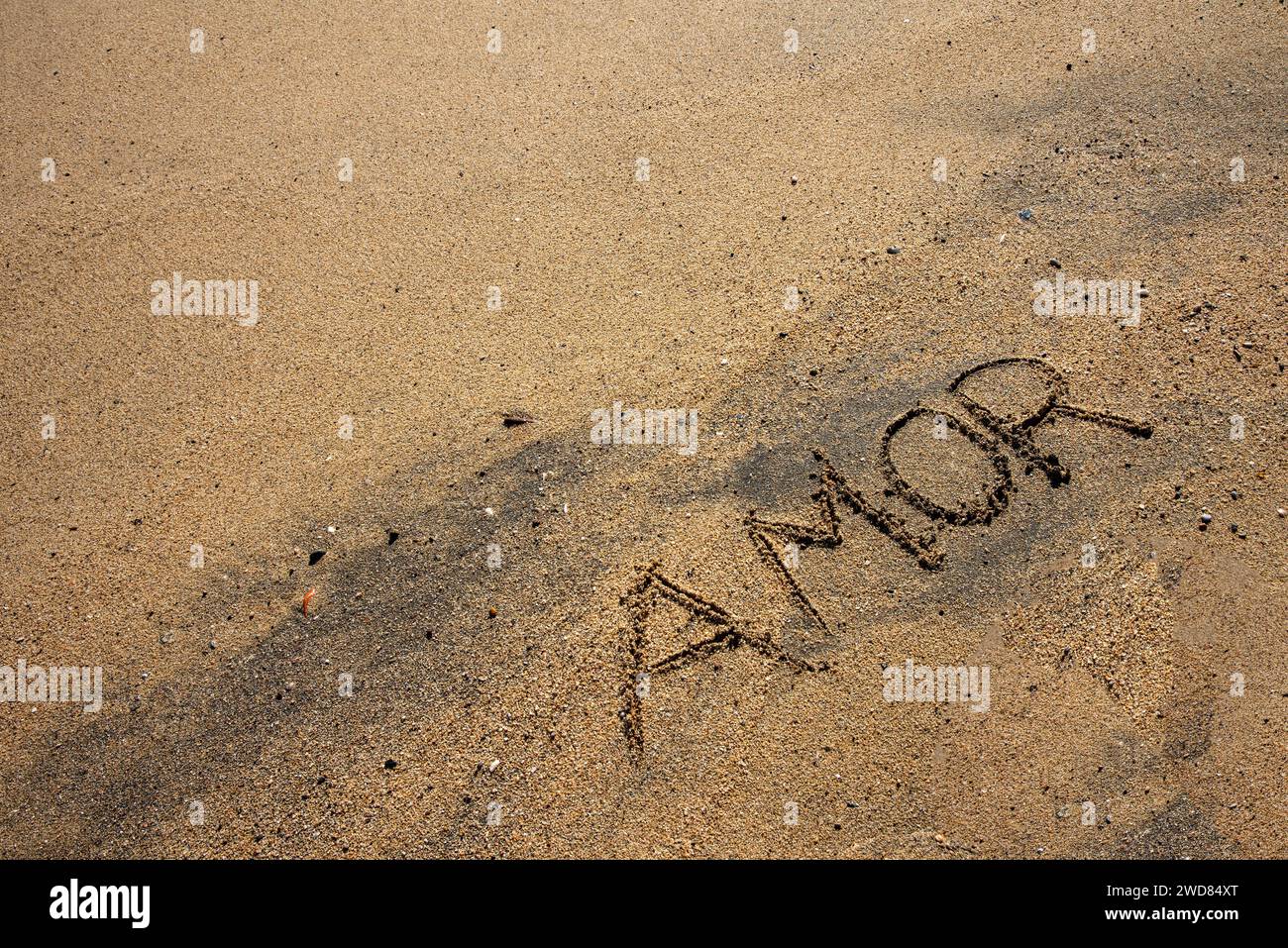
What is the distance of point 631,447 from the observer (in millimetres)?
4871

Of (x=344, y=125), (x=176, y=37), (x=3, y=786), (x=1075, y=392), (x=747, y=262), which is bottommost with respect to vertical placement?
(x=3, y=786)

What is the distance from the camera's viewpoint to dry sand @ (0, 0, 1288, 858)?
12.9 feet

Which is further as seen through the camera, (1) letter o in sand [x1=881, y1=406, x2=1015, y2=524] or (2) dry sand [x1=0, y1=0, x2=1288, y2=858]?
(1) letter o in sand [x1=881, y1=406, x2=1015, y2=524]

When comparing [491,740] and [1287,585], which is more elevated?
[1287,585]

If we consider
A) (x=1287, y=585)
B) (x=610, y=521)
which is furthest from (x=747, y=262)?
(x=1287, y=585)

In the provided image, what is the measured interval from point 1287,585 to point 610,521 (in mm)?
3067

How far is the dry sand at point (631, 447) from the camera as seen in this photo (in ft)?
12.9

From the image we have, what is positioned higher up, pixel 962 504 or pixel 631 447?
pixel 631 447

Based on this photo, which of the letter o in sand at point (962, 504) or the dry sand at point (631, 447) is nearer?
the dry sand at point (631, 447)

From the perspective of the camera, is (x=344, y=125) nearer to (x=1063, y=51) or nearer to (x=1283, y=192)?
(x=1063, y=51)

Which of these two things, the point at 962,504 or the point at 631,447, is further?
the point at 631,447

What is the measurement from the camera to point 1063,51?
642 cm

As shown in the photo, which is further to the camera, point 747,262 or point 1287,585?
point 747,262
